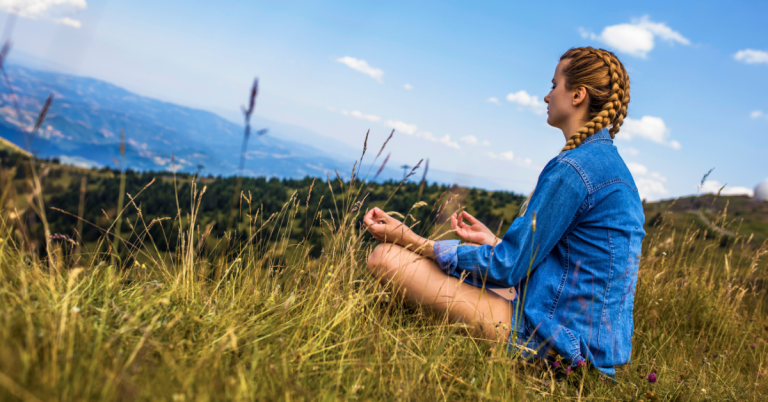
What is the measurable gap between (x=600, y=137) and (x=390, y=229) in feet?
4.03

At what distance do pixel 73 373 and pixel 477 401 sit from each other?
127cm

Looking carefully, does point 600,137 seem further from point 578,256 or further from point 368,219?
point 368,219

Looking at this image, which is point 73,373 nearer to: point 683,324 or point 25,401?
point 25,401

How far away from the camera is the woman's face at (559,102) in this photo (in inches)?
82.4

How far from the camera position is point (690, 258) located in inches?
154

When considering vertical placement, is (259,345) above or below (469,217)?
below

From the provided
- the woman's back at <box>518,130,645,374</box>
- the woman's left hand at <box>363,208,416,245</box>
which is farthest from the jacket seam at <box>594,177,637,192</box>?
the woman's left hand at <box>363,208,416,245</box>

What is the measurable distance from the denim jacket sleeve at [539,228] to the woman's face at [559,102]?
399 millimetres

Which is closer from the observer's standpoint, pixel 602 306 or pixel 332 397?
pixel 332 397

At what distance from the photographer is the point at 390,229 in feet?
7.02

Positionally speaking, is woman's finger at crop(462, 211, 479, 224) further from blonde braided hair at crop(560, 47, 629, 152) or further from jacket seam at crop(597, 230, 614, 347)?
jacket seam at crop(597, 230, 614, 347)

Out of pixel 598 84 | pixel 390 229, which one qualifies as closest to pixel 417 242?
pixel 390 229

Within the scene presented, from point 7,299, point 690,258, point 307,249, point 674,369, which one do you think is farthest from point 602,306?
point 690,258

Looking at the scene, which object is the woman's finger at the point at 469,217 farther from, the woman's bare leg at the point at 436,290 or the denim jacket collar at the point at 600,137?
the denim jacket collar at the point at 600,137
